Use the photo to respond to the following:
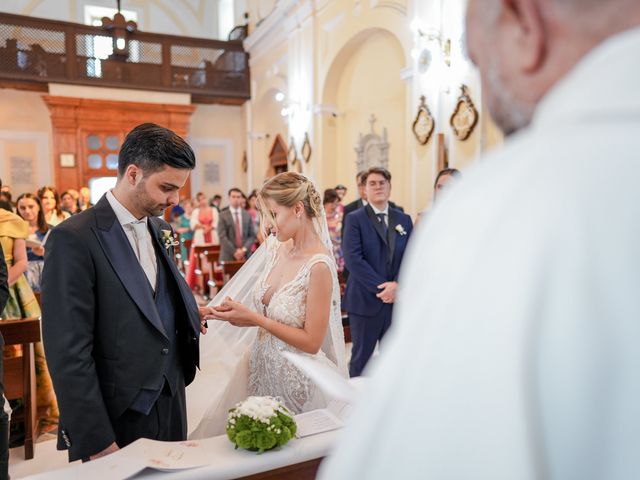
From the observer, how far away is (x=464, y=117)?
6211 millimetres

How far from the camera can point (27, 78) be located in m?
12.0

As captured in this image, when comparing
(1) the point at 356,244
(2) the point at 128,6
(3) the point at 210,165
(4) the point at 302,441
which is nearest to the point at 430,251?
(4) the point at 302,441

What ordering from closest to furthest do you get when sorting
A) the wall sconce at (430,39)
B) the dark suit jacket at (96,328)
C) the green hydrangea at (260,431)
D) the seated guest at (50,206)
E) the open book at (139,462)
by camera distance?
the open book at (139,462) < the green hydrangea at (260,431) < the dark suit jacket at (96,328) < the seated guest at (50,206) < the wall sconce at (430,39)

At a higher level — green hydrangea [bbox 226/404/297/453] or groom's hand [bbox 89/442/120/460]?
green hydrangea [bbox 226/404/297/453]

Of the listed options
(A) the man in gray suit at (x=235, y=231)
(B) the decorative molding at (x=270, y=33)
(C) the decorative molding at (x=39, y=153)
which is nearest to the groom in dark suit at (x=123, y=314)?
(A) the man in gray suit at (x=235, y=231)

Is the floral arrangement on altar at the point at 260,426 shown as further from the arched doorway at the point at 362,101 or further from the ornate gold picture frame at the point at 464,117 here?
the arched doorway at the point at 362,101

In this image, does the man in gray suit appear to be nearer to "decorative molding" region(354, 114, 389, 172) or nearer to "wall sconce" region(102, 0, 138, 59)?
"decorative molding" region(354, 114, 389, 172)

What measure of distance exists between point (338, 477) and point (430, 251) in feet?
0.69

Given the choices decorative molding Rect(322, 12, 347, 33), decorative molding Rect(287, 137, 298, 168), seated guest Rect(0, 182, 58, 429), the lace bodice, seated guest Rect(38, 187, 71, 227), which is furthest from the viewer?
decorative molding Rect(287, 137, 298, 168)

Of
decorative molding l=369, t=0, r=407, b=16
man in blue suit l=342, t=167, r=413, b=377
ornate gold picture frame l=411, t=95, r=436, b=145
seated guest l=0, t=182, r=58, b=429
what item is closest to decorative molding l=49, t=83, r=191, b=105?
decorative molding l=369, t=0, r=407, b=16

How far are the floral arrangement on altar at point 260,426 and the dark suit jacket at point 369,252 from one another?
8.33ft

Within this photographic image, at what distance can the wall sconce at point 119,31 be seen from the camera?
12.7 metres

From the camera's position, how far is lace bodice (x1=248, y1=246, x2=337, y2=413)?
Result: 2.31 meters

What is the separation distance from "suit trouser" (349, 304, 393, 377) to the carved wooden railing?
11.3 metres
